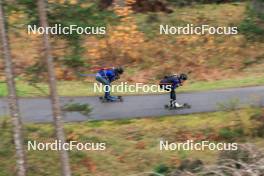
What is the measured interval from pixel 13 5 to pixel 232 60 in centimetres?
1454

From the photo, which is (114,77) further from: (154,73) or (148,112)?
(154,73)

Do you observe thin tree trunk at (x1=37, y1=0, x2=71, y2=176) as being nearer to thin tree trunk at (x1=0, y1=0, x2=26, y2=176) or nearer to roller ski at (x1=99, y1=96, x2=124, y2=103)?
thin tree trunk at (x1=0, y1=0, x2=26, y2=176)

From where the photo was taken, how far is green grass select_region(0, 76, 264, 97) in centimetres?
2097

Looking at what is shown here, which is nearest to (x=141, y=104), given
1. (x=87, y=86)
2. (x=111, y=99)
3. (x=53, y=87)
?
(x=111, y=99)

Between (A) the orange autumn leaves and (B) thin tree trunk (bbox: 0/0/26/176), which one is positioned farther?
(A) the orange autumn leaves

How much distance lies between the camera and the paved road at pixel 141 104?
18.6 m

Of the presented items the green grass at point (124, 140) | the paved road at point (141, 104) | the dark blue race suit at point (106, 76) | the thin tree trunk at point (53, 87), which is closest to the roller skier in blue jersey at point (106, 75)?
the dark blue race suit at point (106, 76)

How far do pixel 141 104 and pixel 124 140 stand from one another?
3.14m

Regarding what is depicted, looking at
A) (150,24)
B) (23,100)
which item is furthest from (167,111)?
(150,24)

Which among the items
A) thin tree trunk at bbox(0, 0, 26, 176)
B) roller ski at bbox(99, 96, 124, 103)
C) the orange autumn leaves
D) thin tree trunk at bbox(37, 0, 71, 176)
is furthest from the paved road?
thin tree trunk at bbox(37, 0, 71, 176)

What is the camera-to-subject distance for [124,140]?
16875mm

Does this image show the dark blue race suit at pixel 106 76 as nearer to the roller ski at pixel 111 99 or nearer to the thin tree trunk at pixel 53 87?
the roller ski at pixel 111 99

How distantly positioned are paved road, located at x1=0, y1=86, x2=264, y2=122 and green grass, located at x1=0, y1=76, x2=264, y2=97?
0.61m

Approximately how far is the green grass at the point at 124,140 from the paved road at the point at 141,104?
0.57 m
